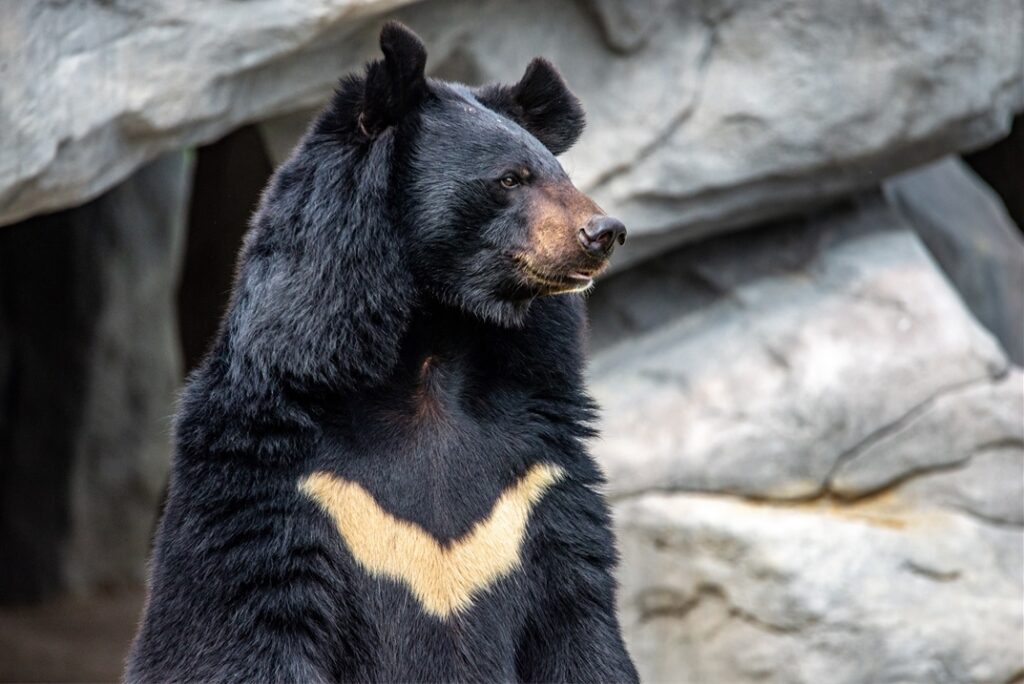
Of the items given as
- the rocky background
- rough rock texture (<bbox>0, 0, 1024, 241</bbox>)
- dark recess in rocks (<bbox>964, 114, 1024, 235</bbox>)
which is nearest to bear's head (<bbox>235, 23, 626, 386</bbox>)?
the rocky background

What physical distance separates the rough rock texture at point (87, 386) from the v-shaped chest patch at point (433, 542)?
536 cm

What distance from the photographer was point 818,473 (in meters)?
5.08

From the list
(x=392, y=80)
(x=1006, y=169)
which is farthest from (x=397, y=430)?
(x=1006, y=169)

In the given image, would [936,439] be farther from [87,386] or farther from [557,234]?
[87,386]

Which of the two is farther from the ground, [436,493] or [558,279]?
[558,279]

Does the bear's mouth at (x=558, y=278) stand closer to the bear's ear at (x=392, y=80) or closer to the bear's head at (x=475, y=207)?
the bear's head at (x=475, y=207)

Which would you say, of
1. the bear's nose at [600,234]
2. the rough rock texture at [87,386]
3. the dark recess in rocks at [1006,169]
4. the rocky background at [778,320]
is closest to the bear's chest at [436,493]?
the bear's nose at [600,234]

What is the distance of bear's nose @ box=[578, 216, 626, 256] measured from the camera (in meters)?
2.78

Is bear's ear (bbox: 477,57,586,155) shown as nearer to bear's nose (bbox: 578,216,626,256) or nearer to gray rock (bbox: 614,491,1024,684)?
bear's nose (bbox: 578,216,626,256)

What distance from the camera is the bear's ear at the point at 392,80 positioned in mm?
2756

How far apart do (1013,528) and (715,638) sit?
1.15 metres

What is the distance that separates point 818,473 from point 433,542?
2593mm

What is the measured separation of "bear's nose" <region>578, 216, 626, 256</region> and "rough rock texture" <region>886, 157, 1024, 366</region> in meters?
3.68

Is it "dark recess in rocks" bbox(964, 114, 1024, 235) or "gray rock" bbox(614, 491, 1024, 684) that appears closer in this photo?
"gray rock" bbox(614, 491, 1024, 684)
